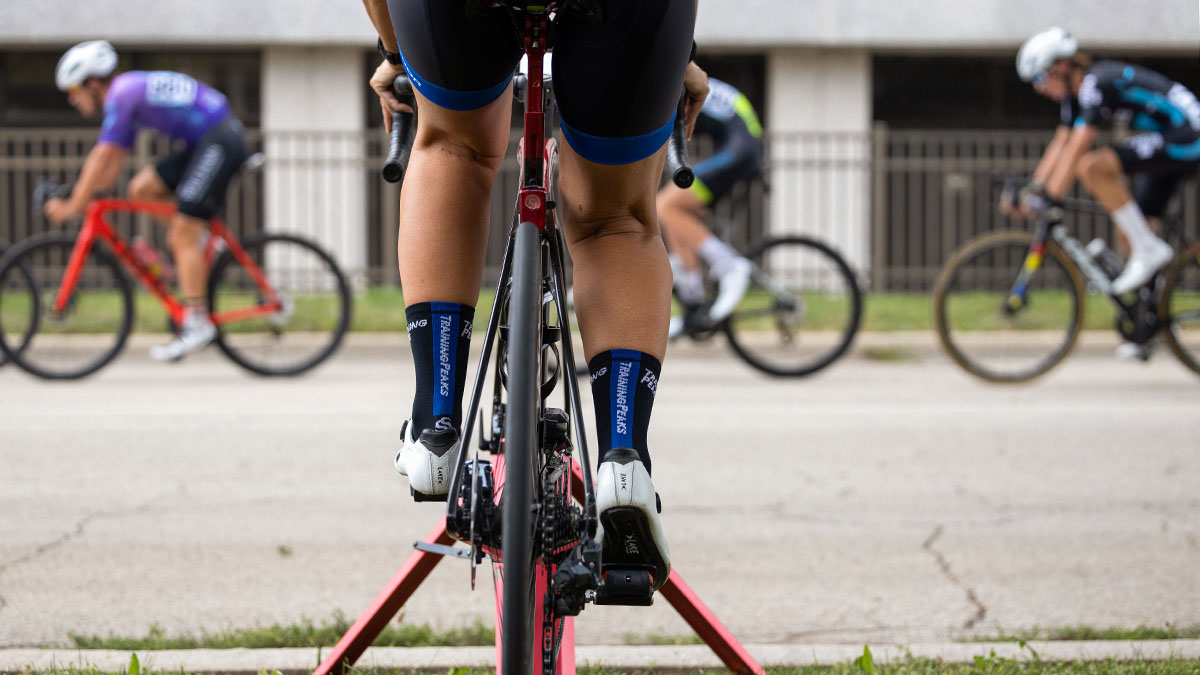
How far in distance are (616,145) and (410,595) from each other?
36.7 inches

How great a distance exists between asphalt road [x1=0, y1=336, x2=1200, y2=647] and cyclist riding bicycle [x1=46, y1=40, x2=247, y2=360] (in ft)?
2.29

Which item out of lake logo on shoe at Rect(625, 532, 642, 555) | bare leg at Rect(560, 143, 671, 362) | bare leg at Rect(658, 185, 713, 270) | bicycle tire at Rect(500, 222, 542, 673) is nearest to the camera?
bicycle tire at Rect(500, 222, 542, 673)

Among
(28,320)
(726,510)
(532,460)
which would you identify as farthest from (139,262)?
(532,460)

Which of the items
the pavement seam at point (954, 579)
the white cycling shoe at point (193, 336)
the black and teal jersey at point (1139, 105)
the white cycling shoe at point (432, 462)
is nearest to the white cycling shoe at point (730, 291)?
the black and teal jersey at point (1139, 105)

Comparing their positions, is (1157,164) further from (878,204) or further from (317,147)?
(317,147)

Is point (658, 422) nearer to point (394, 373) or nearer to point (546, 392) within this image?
point (394, 373)

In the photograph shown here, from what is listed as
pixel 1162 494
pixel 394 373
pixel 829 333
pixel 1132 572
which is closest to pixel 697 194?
pixel 829 333

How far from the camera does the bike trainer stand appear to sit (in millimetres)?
2443

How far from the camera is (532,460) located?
6.14ft

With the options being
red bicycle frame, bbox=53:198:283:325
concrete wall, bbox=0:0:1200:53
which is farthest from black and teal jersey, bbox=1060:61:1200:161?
concrete wall, bbox=0:0:1200:53

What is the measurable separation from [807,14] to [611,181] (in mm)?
13682

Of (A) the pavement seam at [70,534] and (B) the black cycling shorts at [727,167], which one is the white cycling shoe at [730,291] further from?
(A) the pavement seam at [70,534]

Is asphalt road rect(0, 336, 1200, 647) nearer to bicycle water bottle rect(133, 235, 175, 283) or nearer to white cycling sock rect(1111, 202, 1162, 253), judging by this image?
bicycle water bottle rect(133, 235, 175, 283)

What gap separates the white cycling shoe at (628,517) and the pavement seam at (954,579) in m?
1.44
